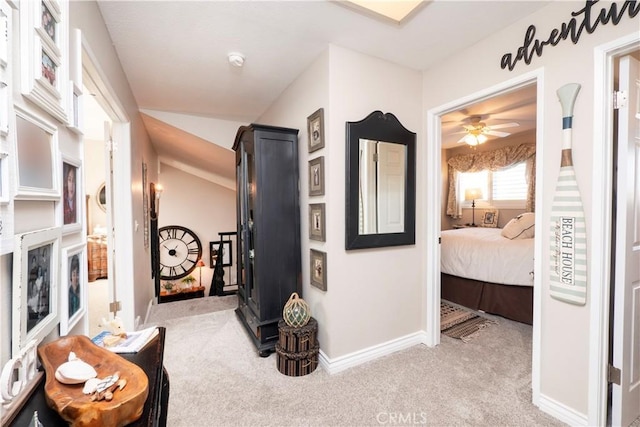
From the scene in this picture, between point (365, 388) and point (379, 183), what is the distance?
4.73 ft

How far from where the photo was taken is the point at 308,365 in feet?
6.68

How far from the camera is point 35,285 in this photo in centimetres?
83

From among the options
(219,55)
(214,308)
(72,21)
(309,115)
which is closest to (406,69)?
(309,115)

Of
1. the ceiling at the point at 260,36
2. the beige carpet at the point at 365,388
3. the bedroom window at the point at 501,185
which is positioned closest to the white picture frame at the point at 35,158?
the ceiling at the point at 260,36

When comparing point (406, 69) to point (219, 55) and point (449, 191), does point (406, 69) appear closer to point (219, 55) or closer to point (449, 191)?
point (219, 55)

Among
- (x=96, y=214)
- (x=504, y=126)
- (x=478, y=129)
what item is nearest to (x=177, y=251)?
(x=96, y=214)

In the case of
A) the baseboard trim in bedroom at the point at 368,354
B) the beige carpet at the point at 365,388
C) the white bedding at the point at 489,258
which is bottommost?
the beige carpet at the point at 365,388

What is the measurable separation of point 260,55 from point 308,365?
2.31 metres

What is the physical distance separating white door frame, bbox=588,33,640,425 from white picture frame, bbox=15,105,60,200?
230 cm

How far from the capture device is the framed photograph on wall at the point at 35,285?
0.73 m

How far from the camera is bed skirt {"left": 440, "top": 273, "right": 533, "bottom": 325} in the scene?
2820 mm

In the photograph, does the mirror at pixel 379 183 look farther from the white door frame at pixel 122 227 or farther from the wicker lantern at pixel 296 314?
the white door frame at pixel 122 227

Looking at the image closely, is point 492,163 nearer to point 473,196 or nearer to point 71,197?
point 473,196

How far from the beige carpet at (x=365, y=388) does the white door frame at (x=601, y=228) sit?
0.34 metres
